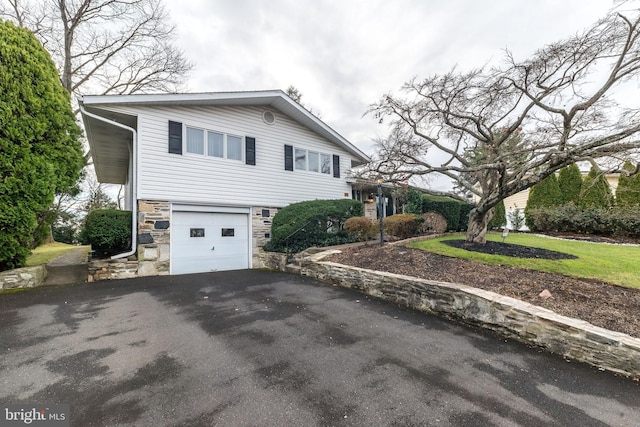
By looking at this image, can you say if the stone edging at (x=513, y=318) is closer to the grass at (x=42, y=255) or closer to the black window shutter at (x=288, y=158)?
the black window shutter at (x=288, y=158)

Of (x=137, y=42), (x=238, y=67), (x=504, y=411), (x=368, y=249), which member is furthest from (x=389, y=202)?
(x=137, y=42)

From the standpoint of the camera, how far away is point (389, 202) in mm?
15023

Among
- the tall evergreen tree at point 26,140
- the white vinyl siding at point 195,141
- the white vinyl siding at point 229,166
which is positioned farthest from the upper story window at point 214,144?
the tall evergreen tree at point 26,140

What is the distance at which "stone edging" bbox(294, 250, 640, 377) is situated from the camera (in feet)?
9.59

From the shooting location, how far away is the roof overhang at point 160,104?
7.49 metres

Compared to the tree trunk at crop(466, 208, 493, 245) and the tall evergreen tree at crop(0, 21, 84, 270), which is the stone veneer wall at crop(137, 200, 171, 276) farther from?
the tree trunk at crop(466, 208, 493, 245)

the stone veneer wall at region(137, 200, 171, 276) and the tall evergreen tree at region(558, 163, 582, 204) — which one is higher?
the tall evergreen tree at region(558, 163, 582, 204)

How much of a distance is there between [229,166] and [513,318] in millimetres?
8426

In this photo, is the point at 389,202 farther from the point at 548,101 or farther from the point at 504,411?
the point at 504,411

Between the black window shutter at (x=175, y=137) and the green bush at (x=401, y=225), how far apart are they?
23.2 feet

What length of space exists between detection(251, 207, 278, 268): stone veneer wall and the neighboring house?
4 centimetres

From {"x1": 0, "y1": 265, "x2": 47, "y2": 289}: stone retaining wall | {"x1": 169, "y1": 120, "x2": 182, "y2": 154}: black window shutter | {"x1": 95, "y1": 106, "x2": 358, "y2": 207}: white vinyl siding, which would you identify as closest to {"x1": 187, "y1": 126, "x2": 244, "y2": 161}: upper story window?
{"x1": 95, "y1": 106, "x2": 358, "y2": 207}: white vinyl siding

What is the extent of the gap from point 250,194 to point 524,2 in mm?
9295

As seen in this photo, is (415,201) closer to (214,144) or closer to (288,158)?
(288,158)
